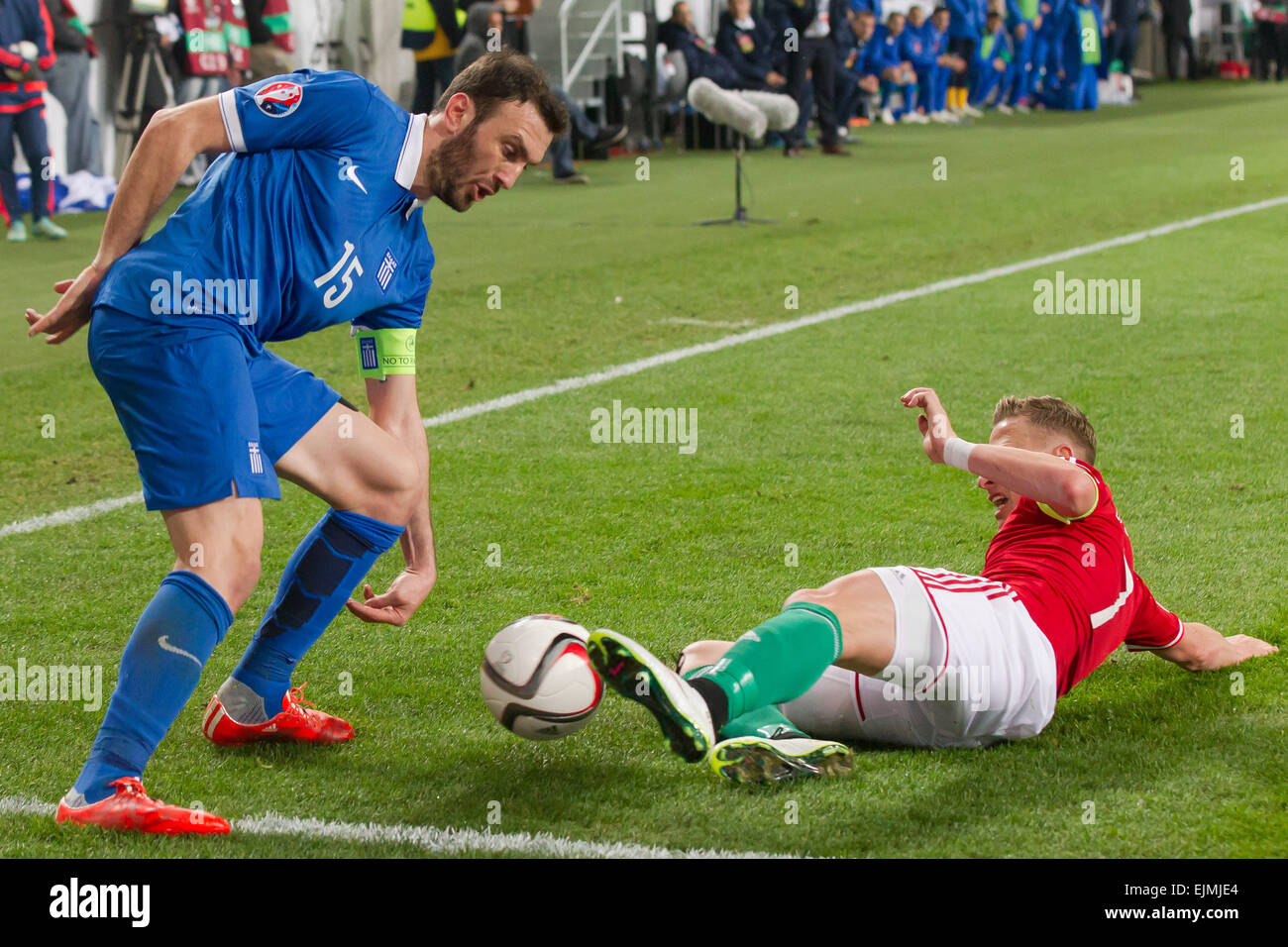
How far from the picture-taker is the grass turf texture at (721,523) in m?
2.99

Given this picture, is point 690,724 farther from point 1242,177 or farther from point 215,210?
point 1242,177

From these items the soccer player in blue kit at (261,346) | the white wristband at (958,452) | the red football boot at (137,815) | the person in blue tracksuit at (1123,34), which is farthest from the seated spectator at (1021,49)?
the red football boot at (137,815)

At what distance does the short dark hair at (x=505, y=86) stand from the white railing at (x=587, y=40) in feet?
50.2

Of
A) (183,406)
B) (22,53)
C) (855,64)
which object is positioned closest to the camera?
(183,406)

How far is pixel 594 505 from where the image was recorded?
17.2ft

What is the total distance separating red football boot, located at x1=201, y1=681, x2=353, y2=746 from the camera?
3.34m

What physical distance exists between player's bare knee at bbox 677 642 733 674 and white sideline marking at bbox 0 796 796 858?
606mm

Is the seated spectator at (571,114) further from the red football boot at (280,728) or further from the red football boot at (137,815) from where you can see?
the red football boot at (137,815)

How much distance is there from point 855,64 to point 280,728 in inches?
795

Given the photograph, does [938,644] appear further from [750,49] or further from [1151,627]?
[750,49]

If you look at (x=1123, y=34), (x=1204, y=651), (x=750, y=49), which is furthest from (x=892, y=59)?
(x=1204, y=651)

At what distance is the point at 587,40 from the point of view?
1870 cm

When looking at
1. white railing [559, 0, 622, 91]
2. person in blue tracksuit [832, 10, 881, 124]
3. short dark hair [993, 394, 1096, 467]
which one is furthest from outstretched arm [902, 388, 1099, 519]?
person in blue tracksuit [832, 10, 881, 124]

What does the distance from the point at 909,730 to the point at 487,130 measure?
1.54 meters
